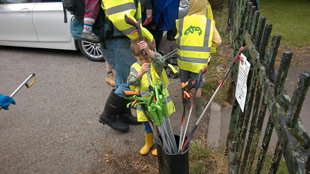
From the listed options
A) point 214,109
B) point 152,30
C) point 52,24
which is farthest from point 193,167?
point 52,24

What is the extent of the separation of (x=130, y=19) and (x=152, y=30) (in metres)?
1.07

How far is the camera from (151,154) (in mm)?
2777

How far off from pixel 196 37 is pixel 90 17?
3.58 ft

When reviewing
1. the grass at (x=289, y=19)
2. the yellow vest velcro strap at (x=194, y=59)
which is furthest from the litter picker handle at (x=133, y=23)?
the grass at (x=289, y=19)

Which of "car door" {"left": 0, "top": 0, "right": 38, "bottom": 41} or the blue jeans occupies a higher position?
the blue jeans

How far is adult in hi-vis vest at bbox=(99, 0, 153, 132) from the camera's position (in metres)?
2.04

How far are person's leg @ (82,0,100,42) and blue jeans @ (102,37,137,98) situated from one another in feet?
0.58

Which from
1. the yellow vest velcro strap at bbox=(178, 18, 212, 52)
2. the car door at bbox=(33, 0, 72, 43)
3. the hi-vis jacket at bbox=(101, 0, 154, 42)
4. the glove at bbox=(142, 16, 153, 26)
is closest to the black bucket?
the hi-vis jacket at bbox=(101, 0, 154, 42)

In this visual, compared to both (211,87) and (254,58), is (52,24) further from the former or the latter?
(254,58)

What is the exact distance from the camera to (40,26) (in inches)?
210

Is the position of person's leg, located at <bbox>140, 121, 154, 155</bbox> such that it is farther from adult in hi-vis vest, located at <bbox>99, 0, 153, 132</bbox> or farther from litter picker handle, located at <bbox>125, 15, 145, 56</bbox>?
litter picker handle, located at <bbox>125, 15, 145, 56</bbox>

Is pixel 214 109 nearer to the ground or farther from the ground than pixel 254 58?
nearer to the ground

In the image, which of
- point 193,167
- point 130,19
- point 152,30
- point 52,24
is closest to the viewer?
point 130,19

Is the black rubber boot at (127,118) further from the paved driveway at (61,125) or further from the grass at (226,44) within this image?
the grass at (226,44)
